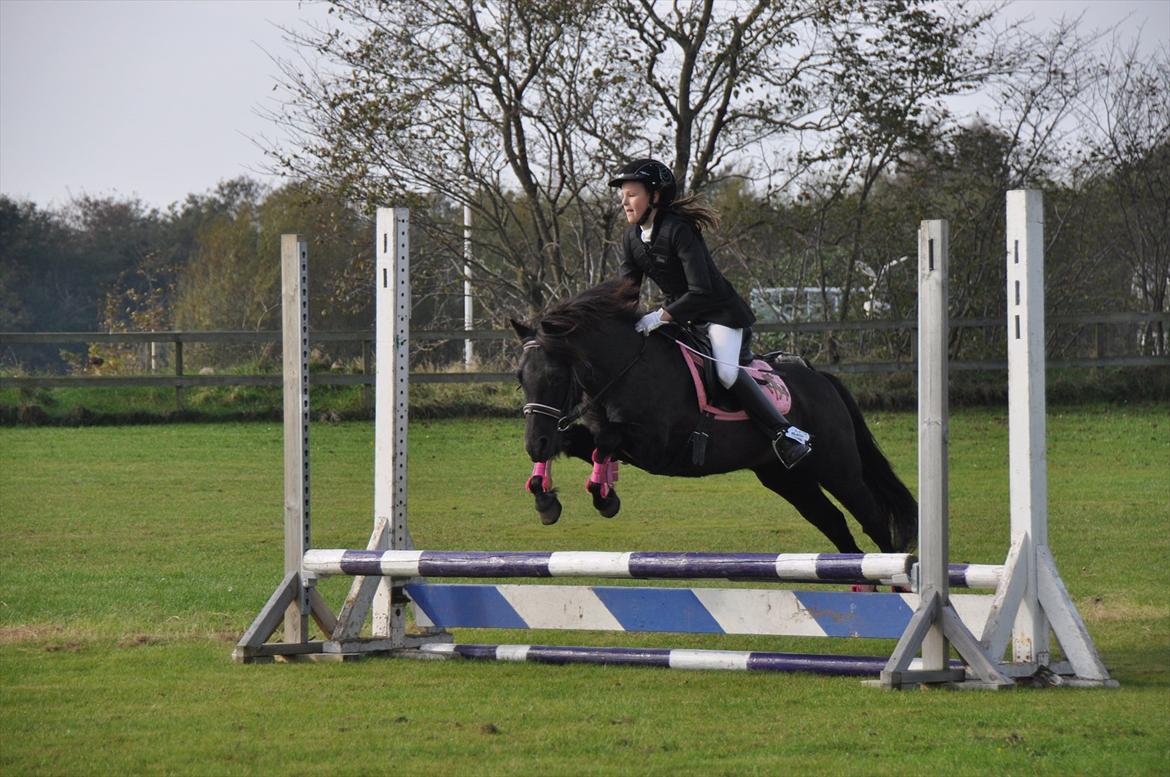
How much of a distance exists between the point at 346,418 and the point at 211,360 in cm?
466

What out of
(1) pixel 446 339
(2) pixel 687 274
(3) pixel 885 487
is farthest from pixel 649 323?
(1) pixel 446 339

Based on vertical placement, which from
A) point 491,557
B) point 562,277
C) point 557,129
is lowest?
point 491,557

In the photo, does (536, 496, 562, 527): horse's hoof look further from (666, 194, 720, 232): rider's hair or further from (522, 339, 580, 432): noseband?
(666, 194, 720, 232): rider's hair

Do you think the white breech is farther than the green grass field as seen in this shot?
Yes

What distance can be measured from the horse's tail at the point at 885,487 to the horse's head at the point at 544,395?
1.81 metres

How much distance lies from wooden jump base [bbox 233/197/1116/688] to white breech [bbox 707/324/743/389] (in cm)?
132

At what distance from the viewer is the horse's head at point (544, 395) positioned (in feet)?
19.0

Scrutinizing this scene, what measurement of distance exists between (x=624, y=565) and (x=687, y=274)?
5.08 feet

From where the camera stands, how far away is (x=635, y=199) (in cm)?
635

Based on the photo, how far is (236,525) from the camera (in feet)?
38.2

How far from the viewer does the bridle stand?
5.81m

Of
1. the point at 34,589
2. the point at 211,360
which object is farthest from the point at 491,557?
the point at 211,360

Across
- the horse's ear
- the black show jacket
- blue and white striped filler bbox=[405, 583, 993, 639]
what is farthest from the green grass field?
the black show jacket

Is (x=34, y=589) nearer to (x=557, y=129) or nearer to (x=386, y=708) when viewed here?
(x=386, y=708)
